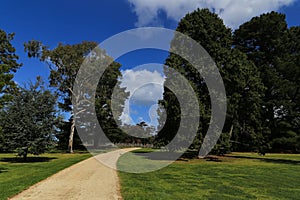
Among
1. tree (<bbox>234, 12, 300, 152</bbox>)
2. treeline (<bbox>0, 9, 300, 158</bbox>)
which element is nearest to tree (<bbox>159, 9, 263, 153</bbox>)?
treeline (<bbox>0, 9, 300, 158</bbox>)

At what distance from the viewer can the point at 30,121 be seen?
17453 millimetres

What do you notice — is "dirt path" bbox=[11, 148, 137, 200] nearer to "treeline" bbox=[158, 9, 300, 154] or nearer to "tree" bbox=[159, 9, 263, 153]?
"treeline" bbox=[158, 9, 300, 154]

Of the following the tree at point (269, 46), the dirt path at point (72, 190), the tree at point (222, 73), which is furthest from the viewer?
the tree at point (269, 46)

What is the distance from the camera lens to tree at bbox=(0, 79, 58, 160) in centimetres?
1705

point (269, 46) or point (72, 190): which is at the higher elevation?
point (269, 46)

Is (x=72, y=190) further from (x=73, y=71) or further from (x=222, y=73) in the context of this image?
(x=73, y=71)

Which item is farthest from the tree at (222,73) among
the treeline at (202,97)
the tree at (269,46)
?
the tree at (269,46)

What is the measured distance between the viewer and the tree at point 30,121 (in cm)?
1705

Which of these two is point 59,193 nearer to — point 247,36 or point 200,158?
point 200,158

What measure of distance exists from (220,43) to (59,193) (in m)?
18.4

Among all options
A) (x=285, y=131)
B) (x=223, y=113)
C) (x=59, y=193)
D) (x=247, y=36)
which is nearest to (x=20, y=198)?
(x=59, y=193)

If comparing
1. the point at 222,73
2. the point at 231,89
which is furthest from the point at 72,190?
the point at 231,89

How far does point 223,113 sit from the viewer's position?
19219mm

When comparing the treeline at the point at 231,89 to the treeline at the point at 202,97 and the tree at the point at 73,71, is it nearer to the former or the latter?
the treeline at the point at 202,97
